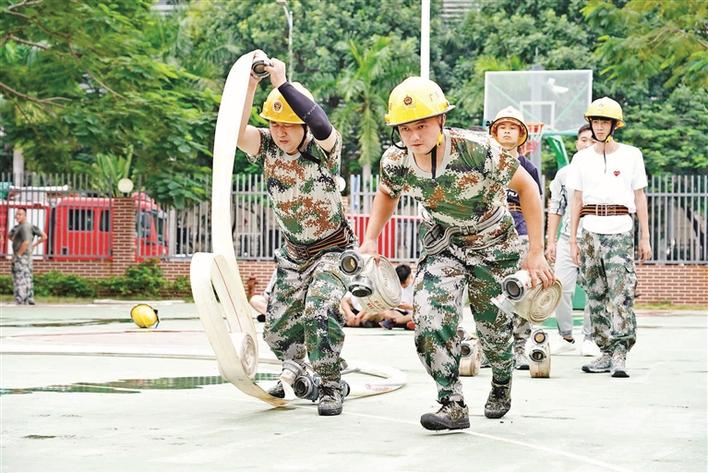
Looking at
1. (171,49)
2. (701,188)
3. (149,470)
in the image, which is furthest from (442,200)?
(171,49)

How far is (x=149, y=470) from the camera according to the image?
5.89m

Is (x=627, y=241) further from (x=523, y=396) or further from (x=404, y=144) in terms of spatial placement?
(x=404, y=144)

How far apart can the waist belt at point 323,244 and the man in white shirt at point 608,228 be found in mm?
3166

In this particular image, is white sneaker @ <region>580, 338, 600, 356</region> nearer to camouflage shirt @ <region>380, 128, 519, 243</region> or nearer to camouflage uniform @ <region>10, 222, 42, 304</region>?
camouflage shirt @ <region>380, 128, 519, 243</region>

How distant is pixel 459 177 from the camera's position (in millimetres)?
7289

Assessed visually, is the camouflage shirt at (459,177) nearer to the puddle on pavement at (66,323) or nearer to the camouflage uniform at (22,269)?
the puddle on pavement at (66,323)

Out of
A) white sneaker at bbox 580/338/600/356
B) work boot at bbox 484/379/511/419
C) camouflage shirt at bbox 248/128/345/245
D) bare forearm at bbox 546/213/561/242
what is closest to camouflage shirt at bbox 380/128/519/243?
camouflage shirt at bbox 248/128/345/245

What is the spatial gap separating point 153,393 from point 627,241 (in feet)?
12.9

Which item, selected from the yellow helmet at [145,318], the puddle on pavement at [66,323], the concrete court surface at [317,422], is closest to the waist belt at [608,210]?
the concrete court surface at [317,422]

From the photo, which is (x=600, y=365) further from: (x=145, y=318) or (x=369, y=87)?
(x=369, y=87)

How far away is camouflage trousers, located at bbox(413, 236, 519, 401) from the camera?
24.0ft

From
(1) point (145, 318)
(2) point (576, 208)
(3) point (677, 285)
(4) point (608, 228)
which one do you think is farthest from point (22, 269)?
(4) point (608, 228)

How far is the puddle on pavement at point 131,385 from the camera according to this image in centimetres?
926

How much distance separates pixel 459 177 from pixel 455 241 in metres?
0.44
